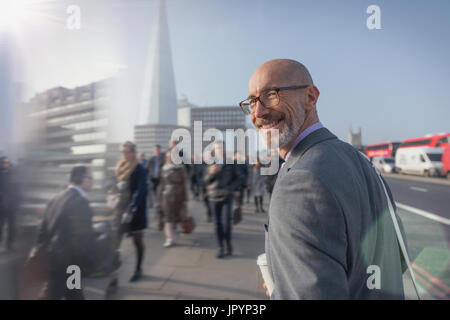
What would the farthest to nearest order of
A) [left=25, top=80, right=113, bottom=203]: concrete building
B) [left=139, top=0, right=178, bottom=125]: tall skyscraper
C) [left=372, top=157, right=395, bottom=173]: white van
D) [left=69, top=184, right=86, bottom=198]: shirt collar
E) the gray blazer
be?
[left=139, top=0, right=178, bottom=125]: tall skyscraper
[left=372, top=157, right=395, bottom=173]: white van
[left=25, top=80, right=113, bottom=203]: concrete building
[left=69, top=184, right=86, bottom=198]: shirt collar
the gray blazer

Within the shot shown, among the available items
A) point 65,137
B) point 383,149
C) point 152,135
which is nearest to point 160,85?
point 152,135

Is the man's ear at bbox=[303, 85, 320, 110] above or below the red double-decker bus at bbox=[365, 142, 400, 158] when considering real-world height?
below

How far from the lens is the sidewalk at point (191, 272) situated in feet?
9.15

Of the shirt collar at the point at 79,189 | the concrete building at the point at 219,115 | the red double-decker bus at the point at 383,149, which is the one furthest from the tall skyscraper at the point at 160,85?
the shirt collar at the point at 79,189

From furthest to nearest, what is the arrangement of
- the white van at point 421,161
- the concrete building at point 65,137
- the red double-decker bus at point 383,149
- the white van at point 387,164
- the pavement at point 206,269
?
the red double-decker bus at point 383,149 < the white van at point 387,164 < the white van at point 421,161 < the concrete building at point 65,137 < the pavement at point 206,269

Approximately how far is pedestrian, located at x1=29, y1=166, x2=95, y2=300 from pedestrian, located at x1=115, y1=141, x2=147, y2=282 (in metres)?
0.68

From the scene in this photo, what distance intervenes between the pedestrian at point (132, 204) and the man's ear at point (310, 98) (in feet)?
8.51

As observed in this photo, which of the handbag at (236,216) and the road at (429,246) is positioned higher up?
the handbag at (236,216)

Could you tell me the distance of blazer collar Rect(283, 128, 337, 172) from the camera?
0.88 meters

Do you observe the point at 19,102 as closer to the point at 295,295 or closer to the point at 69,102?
the point at 69,102

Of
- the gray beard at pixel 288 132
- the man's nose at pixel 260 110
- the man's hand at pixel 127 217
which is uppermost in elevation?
the man's nose at pixel 260 110

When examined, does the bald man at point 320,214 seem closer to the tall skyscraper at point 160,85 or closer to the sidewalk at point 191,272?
the sidewalk at point 191,272

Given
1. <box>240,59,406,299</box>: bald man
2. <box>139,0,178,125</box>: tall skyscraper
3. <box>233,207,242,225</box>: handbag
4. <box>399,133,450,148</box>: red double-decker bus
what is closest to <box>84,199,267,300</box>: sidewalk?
<box>233,207,242,225</box>: handbag

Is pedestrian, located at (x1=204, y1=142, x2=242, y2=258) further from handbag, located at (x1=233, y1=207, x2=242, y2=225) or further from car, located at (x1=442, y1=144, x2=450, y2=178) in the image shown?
car, located at (x1=442, y1=144, x2=450, y2=178)
